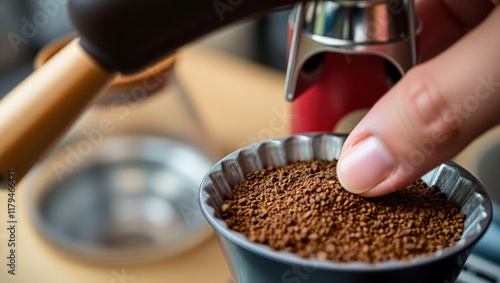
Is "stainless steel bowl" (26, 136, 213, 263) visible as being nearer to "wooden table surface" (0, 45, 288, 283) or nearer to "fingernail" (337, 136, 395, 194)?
"wooden table surface" (0, 45, 288, 283)

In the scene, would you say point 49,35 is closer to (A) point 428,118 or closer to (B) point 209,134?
(B) point 209,134

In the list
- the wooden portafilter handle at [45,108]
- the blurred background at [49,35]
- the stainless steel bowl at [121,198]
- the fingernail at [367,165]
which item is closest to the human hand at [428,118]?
the fingernail at [367,165]

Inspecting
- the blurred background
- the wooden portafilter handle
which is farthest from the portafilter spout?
the blurred background

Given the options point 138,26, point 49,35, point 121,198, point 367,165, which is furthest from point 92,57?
point 49,35

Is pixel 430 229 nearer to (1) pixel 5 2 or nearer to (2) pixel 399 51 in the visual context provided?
(2) pixel 399 51

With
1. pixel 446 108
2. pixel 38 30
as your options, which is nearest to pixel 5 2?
pixel 38 30
